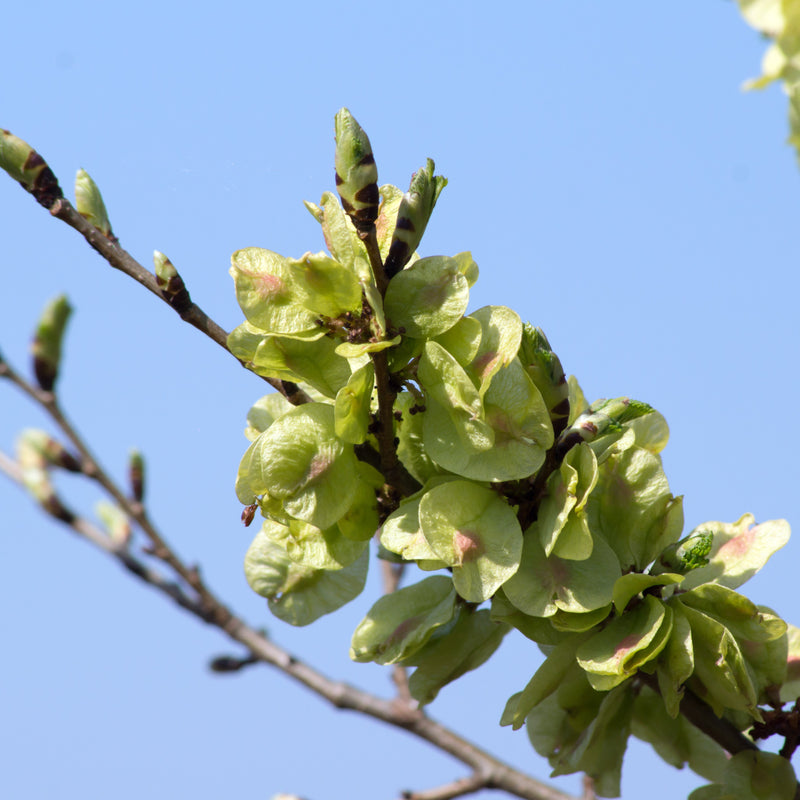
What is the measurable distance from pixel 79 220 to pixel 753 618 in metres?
1.05


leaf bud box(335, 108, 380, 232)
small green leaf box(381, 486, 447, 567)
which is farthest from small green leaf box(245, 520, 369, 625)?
leaf bud box(335, 108, 380, 232)

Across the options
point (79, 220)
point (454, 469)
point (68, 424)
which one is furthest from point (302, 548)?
point (68, 424)

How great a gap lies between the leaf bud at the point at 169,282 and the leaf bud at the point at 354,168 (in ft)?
0.93

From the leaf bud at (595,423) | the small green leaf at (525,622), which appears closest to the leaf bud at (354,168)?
the leaf bud at (595,423)

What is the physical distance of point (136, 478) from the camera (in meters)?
2.18

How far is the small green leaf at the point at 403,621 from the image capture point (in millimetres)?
1362

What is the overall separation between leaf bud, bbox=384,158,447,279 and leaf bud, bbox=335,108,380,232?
2.7 inches

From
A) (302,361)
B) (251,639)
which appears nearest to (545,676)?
(302,361)

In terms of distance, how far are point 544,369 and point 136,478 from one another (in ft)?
3.92

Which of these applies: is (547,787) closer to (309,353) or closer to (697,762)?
(697,762)

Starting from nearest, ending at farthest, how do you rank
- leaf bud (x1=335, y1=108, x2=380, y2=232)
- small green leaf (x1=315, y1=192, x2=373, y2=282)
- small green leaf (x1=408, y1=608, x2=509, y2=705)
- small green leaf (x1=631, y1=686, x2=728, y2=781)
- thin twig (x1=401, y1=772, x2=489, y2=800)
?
leaf bud (x1=335, y1=108, x2=380, y2=232) < small green leaf (x1=315, y1=192, x2=373, y2=282) < small green leaf (x1=408, y1=608, x2=509, y2=705) < small green leaf (x1=631, y1=686, x2=728, y2=781) < thin twig (x1=401, y1=772, x2=489, y2=800)

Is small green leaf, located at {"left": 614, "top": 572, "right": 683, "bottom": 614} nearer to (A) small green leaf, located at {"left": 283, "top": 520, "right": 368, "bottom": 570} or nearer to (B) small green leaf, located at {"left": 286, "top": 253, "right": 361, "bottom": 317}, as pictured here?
(A) small green leaf, located at {"left": 283, "top": 520, "right": 368, "bottom": 570}

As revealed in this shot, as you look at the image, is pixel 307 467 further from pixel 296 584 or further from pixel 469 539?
pixel 296 584

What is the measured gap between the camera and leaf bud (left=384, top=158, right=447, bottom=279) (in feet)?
3.99
